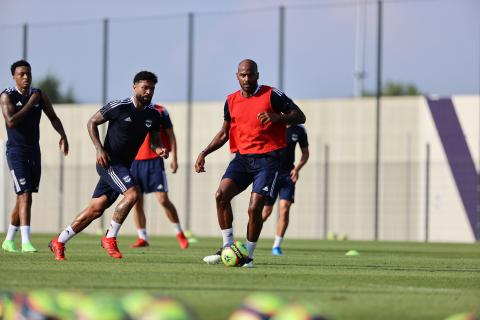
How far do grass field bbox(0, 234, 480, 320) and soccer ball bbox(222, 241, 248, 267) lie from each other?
0.15 meters

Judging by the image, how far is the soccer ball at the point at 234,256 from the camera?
Result: 37.8 ft

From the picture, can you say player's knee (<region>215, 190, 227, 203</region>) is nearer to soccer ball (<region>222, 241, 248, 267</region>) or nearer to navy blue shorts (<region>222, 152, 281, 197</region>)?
navy blue shorts (<region>222, 152, 281, 197</region>)

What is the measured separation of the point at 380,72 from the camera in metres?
31.4

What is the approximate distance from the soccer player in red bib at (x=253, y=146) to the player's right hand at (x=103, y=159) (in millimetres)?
1280

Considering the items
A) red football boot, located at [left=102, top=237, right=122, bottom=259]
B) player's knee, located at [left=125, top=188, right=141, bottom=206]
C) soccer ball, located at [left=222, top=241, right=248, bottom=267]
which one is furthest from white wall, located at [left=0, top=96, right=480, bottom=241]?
soccer ball, located at [left=222, top=241, right=248, bottom=267]

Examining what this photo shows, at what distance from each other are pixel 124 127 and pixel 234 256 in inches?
79.4

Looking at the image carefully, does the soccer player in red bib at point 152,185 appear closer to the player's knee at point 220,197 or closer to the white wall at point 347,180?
the player's knee at point 220,197

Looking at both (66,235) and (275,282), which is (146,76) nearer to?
(66,235)

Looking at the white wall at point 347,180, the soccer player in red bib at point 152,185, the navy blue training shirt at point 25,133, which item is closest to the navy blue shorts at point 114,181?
the navy blue training shirt at point 25,133

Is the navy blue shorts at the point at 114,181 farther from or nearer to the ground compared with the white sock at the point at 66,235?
farther from the ground

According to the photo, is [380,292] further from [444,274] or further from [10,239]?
[10,239]

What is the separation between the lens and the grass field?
24.2 feet

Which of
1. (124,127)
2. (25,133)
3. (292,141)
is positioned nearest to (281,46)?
(292,141)

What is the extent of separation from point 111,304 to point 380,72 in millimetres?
26656
